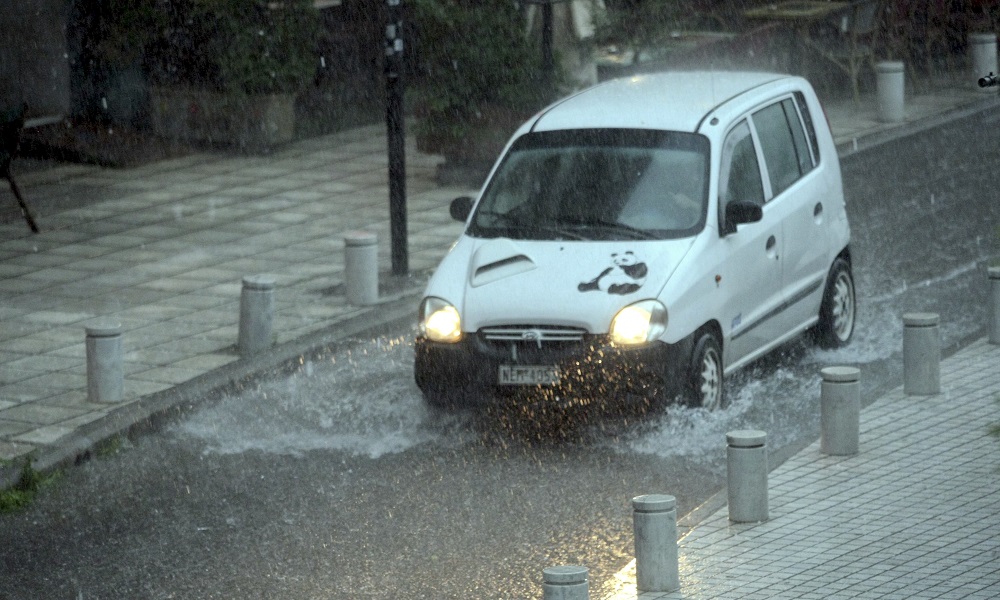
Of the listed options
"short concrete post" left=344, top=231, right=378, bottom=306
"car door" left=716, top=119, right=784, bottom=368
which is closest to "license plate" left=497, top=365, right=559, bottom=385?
"car door" left=716, top=119, right=784, bottom=368

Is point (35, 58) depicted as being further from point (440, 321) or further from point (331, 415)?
point (440, 321)

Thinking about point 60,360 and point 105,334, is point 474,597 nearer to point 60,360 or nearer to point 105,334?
point 105,334

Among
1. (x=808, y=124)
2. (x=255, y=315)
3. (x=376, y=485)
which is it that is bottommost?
(x=376, y=485)

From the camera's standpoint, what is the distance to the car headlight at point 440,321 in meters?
9.88

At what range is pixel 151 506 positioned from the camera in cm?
904

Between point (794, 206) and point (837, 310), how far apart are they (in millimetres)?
1004

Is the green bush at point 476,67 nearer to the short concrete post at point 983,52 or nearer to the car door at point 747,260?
the car door at point 747,260

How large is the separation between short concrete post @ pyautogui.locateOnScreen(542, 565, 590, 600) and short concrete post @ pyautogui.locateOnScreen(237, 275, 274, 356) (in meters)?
5.66

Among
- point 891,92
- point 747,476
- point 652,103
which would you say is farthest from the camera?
point 891,92

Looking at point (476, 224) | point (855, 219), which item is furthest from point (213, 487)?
point (855, 219)

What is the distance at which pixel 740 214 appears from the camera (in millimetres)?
10234

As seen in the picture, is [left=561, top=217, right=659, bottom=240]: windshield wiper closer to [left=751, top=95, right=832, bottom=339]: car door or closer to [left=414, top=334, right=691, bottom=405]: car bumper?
[left=414, top=334, right=691, bottom=405]: car bumper

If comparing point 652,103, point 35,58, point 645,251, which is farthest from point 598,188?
point 35,58

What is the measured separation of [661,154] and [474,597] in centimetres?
400
